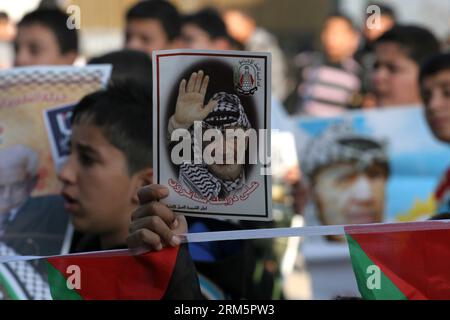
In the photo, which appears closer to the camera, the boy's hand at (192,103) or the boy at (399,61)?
the boy's hand at (192,103)

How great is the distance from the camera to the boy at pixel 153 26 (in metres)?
6.27

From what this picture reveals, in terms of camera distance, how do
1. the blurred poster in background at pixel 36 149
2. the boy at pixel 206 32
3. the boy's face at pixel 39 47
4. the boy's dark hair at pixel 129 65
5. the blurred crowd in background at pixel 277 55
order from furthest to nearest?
the boy at pixel 206 32, the boy's face at pixel 39 47, the blurred crowd in background at pixel 277 55, the boy's dark hair at pixel 129 65, the blurred poster in background at pixel 36 149

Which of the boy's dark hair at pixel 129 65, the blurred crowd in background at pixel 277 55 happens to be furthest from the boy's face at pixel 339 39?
the boy's dark hair at pixel 129 65

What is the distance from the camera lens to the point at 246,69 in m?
2.25

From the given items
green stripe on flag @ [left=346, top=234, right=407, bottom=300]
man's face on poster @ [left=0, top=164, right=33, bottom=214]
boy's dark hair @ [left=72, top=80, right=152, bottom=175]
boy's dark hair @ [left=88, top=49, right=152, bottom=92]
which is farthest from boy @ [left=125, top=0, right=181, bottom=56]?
green stripe on flag @ [left=346, top=234, right=407, bottom=300]

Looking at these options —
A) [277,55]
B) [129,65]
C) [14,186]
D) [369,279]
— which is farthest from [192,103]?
[277,55]

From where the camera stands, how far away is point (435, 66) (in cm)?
535

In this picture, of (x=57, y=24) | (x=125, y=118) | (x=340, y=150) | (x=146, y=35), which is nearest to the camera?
(x=125, y=118)

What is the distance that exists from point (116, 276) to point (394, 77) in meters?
4.30

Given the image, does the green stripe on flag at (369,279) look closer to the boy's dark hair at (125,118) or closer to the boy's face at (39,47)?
the boy's dark hair at (125,118)

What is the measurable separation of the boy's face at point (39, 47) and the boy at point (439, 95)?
1769mm

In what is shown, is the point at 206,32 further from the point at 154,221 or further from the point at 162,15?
the point at 154,221

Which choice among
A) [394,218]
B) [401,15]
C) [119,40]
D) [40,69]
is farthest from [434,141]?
[119,40]

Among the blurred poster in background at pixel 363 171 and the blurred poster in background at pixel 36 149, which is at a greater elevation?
the blurred poster in background at pixel 363 171
